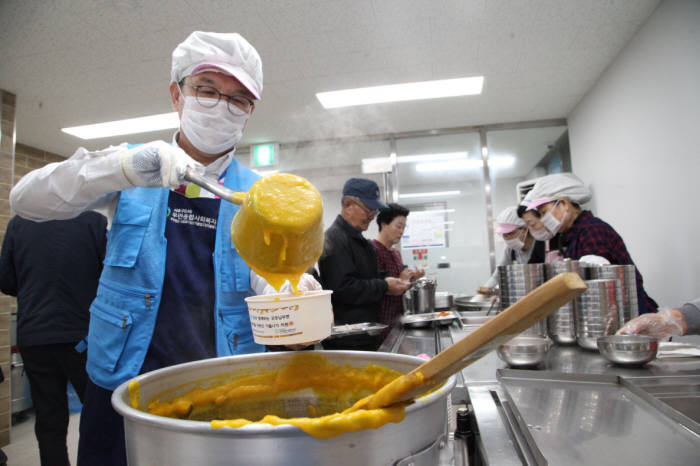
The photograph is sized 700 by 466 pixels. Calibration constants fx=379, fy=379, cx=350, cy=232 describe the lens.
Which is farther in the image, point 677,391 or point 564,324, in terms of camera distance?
point 564,324

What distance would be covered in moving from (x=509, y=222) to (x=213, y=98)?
2970 millimetres

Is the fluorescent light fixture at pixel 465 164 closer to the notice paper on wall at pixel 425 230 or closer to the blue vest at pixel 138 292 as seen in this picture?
the notice paper on wall at pixel 425 230

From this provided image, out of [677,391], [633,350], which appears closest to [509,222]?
[633,350]

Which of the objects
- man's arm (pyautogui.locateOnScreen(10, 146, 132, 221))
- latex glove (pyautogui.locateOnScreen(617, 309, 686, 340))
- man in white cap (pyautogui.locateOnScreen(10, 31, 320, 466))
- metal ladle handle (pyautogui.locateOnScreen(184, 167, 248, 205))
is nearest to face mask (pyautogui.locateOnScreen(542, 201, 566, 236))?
latex glove (pyautogui.locateOnScreen(617, 309, 686, 340))

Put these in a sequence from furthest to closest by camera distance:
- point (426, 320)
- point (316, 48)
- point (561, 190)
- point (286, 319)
A: point (316, 48) < point (561, 190) < point (426, 320) < point (286, 319)

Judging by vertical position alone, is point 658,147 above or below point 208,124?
above

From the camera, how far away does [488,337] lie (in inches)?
17.1

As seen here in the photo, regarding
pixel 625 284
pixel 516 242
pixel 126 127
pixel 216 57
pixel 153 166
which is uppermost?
pixel 126 127

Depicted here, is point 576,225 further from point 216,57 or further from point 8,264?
point 8,264

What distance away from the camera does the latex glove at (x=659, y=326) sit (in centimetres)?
132

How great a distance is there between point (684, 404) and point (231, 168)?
1400mm

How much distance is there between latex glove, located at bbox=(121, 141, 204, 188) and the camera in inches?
37.1

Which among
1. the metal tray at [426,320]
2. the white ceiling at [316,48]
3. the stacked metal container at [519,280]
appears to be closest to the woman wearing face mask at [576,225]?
the stacked metal container at [519,280]

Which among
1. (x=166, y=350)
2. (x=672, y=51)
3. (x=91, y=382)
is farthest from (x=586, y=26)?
(x=91, y=382)
